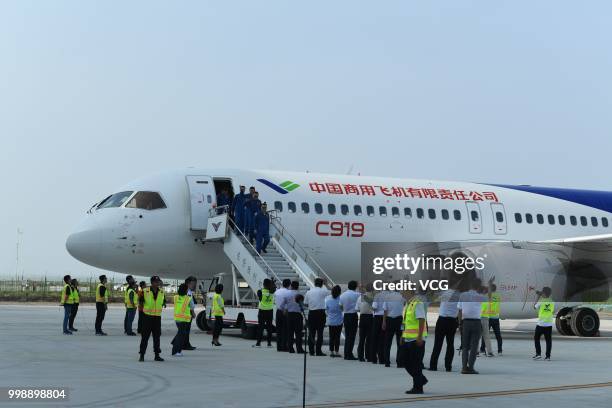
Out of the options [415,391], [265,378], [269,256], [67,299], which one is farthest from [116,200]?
[415,391]

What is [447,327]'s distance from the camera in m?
18.6

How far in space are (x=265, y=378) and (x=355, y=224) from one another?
45.9 ft

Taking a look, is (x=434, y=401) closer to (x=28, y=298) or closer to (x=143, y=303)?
(x=143, y=303)

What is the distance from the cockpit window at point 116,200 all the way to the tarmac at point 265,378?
5.10 meters

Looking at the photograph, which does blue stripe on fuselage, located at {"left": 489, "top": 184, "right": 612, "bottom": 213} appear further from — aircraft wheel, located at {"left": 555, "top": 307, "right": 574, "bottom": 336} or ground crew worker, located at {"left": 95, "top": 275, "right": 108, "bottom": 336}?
ground crew worker, located at {"left": 95, "top": 275, "right": 108, "bottom": 336}

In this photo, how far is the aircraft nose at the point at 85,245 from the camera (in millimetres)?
26984

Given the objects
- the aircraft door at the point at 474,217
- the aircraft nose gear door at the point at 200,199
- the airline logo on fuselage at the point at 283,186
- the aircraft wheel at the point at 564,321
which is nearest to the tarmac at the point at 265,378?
the aircraft nose gear door at the point at 200,199

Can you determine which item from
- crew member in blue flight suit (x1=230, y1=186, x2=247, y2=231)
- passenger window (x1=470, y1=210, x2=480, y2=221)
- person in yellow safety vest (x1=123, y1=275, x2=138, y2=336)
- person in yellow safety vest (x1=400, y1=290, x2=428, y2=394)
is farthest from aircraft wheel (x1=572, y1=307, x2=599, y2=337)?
person in yellow safety vest (x1=400, y1=290, x2=428, y2=394)

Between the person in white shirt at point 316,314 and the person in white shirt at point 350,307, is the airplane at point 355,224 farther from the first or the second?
the person in white shirt at point 350,307

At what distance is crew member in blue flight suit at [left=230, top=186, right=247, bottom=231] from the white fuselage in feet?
2.44

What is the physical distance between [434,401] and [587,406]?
2.14 m

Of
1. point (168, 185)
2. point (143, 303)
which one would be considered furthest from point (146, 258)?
point (143, 303)

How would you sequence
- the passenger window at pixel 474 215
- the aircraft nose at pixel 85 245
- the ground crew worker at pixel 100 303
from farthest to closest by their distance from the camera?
the passenger window at pixel 474 215
the aircraft nose at pixel 85 245
the ground crew worker at pixel 100 303

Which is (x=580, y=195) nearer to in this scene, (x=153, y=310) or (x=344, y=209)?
(x=344, y=209)
